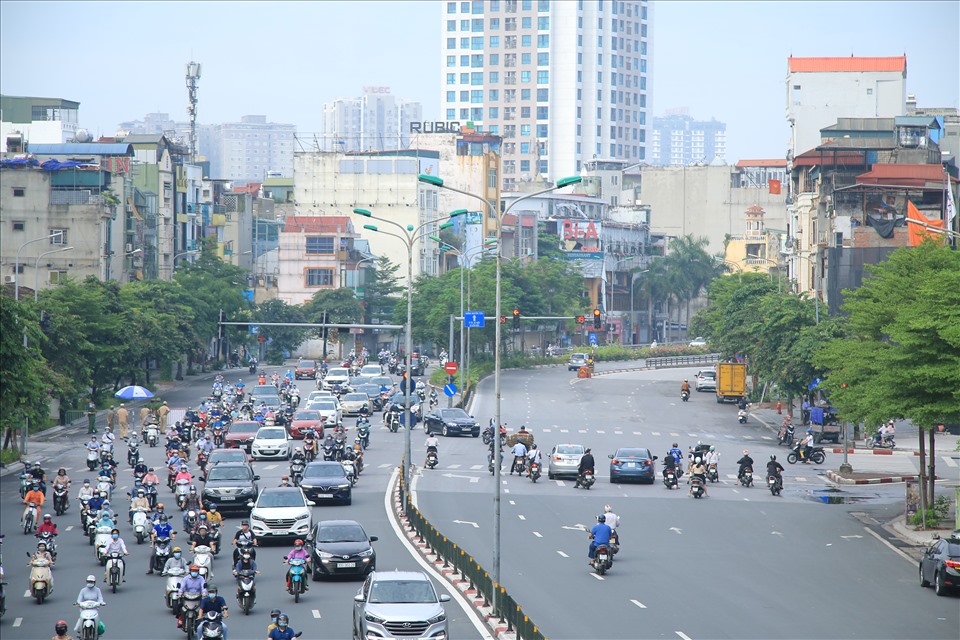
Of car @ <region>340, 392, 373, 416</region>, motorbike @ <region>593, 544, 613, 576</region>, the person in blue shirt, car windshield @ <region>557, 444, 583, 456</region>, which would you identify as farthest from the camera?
Result: car @ <region>340, 392, 373, 416</region>

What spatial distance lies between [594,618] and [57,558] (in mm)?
13736

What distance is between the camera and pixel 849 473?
53031 millimetres

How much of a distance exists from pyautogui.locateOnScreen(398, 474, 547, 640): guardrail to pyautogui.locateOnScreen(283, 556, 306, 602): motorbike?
136 inches

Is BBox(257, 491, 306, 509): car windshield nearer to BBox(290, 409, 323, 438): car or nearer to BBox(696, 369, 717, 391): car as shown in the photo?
BBox(290, 409, 323, 438): car

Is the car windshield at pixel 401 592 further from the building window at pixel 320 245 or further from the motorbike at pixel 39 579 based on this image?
the building window at pixel 320 245

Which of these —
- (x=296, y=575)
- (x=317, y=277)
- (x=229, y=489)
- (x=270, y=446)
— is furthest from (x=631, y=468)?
(x=317, y=277)

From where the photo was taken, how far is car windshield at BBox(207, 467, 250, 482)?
3934 centimetres

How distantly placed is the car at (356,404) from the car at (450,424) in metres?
6.54

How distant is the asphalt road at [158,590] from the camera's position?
24734mm

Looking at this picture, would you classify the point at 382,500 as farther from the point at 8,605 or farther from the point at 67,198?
the point at 67,198

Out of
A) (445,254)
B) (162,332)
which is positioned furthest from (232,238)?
(162,332)

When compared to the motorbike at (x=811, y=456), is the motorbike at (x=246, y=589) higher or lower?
higher

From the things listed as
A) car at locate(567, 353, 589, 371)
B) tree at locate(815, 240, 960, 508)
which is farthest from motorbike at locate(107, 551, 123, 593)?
car at locate(567, 353, 589, 371)

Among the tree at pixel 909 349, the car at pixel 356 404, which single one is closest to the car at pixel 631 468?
the tree at pixel 909 349
